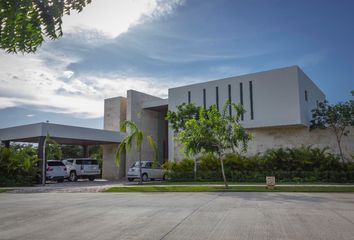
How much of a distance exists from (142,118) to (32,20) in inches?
1219

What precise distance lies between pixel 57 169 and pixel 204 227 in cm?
2112

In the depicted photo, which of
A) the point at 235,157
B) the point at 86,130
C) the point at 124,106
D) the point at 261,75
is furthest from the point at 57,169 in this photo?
the point at 261,75

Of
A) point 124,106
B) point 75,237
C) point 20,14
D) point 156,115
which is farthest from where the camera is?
point 156,115

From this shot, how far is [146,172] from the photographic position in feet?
85.6

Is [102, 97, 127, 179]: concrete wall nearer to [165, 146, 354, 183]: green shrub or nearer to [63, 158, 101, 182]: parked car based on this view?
[63, 158, 101, 182]: parked car

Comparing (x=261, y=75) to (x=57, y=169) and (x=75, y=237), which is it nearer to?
(x=57, y=169)

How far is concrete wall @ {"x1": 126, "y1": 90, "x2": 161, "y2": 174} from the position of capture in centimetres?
3269

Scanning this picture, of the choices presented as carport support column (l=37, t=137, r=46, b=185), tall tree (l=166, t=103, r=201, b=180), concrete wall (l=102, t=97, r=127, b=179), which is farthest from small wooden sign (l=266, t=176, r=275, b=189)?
concrete wall (l=102, t=97, r=127, b=179)

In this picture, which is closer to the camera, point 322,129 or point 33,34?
point 33,34

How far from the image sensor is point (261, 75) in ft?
89.1

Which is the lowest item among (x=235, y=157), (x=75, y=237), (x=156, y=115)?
(x=75, y=237)

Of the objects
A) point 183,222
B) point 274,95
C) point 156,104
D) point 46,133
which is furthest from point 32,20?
point 156,104

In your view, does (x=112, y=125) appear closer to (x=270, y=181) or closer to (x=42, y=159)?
(x=42, y=159)

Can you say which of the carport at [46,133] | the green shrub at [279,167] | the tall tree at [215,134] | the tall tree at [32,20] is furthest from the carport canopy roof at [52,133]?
the tall tree at [32,20]
